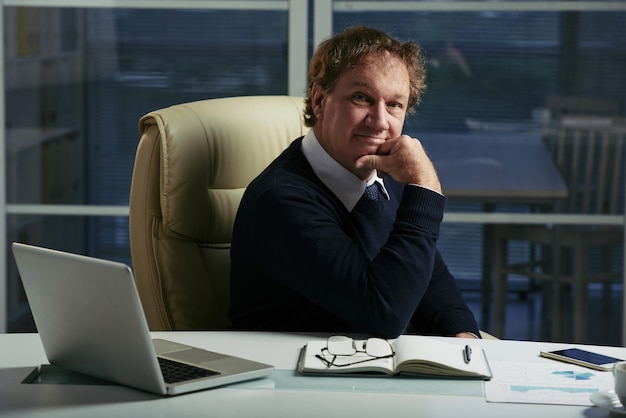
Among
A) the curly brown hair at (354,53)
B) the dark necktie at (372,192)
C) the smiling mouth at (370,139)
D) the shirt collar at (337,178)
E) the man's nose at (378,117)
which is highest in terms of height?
the curly brown hair at (354,53)

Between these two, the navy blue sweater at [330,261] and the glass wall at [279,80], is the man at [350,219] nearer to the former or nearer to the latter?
the navy blue sweater at [330,261]

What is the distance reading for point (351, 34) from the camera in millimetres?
2102

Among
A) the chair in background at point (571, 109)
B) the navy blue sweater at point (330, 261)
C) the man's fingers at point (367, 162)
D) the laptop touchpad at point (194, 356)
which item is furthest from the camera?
the chair in background at point (571, 109)

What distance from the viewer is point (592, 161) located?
132 inches

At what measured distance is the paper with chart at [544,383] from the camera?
1.41 m

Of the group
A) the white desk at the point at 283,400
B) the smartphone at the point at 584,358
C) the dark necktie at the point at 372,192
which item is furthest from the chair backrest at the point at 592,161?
the white desk at the point at 283,400

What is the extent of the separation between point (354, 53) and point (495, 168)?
4.78ft

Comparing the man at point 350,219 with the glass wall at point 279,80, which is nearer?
the man at point 350,219

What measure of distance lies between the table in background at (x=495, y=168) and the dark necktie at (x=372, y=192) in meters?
1.31

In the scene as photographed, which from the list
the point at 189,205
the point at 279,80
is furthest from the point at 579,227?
the point at 189,205

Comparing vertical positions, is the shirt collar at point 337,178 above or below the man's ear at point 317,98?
below

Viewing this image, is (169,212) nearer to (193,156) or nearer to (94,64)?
(193,156)

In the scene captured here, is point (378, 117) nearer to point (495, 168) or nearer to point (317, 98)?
point (317, 98)

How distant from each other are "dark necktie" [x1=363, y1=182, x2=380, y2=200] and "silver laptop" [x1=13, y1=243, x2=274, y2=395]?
61 cm
